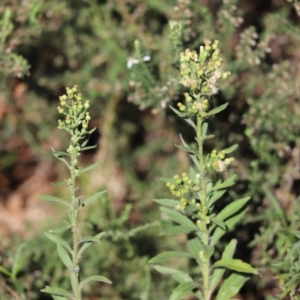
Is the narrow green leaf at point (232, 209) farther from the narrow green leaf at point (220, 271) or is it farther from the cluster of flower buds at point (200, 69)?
the cluster of flower buds at point (200, 69)

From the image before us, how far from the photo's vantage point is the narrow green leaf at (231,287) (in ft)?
5.08

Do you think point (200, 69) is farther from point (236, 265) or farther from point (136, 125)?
point (136, 125)

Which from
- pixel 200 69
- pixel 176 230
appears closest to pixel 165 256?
pixel 176 230

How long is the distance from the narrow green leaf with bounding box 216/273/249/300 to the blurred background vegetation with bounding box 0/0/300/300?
0.37 ft

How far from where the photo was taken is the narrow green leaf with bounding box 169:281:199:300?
1.45 meters

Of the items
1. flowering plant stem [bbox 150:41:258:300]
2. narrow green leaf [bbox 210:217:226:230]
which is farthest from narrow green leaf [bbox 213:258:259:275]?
narrow green leaf [bbox 210:217:226:230]

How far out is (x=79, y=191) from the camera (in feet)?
9.61

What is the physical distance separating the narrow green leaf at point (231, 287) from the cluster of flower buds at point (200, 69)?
0.53 m

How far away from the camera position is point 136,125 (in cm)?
292

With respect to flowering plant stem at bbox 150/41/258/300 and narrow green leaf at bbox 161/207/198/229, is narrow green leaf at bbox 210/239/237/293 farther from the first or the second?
narrow green leaf at bbox 161/207/198/229

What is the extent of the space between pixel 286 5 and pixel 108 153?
42.5 inches

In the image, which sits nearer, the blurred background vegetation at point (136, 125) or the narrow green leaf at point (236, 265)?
the narrow green leaf at point (236, 265)

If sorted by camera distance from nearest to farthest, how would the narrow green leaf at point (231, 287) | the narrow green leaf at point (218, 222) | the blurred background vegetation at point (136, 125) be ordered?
the narrow green leaf at point (218, 222)
the narrow green leaf at point (231, 287)
the blurred background vegetation at point (136, 125)

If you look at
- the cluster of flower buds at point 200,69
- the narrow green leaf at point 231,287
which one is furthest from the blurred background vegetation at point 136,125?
the cluster of flower buds at point 200,69
